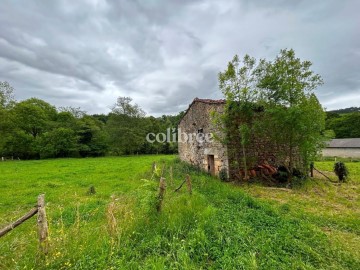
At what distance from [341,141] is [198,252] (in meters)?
41.6

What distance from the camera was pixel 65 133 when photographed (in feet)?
124

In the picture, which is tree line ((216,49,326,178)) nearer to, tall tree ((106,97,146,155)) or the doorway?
the doorway

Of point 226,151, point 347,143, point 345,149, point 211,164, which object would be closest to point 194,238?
point 226,151

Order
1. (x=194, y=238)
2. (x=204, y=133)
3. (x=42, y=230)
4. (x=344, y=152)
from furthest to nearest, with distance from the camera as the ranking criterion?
1. (x=344, y=152)
2. (x=204, y=133)
3. (x=194, y=238)
4. (x=42, y=230)

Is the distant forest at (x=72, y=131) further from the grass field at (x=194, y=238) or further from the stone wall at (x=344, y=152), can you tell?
the grass field at (x=194, y=238)

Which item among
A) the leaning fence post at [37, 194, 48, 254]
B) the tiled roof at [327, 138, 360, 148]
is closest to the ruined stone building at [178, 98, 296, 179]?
the leaning fence post at [37, 194, 48, 254]

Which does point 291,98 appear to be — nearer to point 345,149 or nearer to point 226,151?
point 226,151

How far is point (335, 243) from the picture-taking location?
417cm

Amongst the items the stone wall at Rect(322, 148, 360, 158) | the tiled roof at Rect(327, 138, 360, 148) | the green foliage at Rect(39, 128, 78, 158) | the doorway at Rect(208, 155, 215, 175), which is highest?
the green foliage at Rect(39, 128, 78, 158)

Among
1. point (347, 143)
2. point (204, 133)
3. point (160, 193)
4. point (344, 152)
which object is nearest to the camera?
point (160, 193)

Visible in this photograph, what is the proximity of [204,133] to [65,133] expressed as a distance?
34.1m

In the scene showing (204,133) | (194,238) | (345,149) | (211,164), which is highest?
(204,133)

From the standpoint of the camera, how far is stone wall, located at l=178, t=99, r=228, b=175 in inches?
434

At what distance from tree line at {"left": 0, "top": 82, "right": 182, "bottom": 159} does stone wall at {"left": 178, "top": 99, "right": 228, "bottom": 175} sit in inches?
1008
